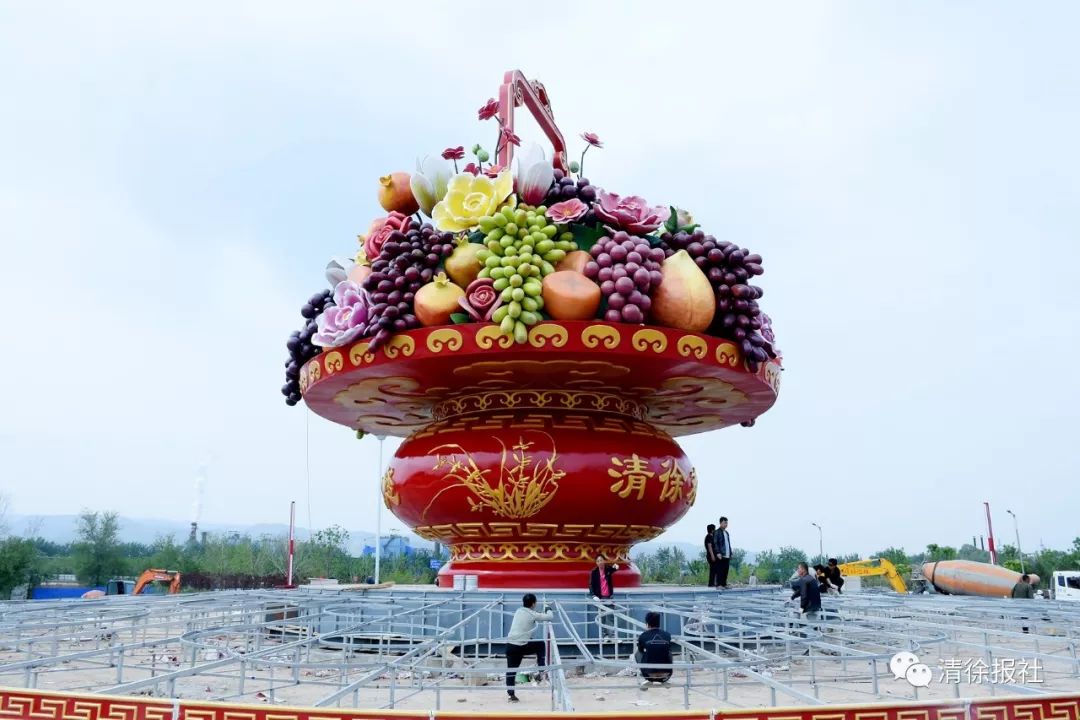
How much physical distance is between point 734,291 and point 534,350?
8.84 ft

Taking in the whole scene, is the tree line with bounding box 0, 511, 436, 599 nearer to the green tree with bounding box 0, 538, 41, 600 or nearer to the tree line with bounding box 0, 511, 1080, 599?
the tree line with bounding box 0, 511, 1080, 599

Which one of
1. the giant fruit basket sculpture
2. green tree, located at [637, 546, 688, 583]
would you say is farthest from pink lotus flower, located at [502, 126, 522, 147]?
green tree, located at [637, 546, 688, 583]

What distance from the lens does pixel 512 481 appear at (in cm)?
1120

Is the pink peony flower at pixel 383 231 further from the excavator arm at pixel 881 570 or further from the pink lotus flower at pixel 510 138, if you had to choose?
the excavator arm at pixel 881 570

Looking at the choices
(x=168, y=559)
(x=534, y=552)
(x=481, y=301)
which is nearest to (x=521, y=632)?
(x=534, y=552)

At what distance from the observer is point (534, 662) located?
8.84 metres

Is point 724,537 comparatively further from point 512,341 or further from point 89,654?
point 89,654

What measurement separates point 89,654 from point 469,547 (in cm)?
607

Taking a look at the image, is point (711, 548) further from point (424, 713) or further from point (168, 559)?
point (168, 559)

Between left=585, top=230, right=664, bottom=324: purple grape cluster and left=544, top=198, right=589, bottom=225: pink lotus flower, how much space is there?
1.80 ft

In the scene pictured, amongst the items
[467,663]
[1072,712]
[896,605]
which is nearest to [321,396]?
[467,663]

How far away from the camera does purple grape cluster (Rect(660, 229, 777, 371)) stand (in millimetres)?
10930

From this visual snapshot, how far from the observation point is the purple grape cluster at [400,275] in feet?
35.1

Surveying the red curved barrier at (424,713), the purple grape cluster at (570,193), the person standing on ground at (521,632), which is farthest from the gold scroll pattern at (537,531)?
the red curved barrier at (424,713)
